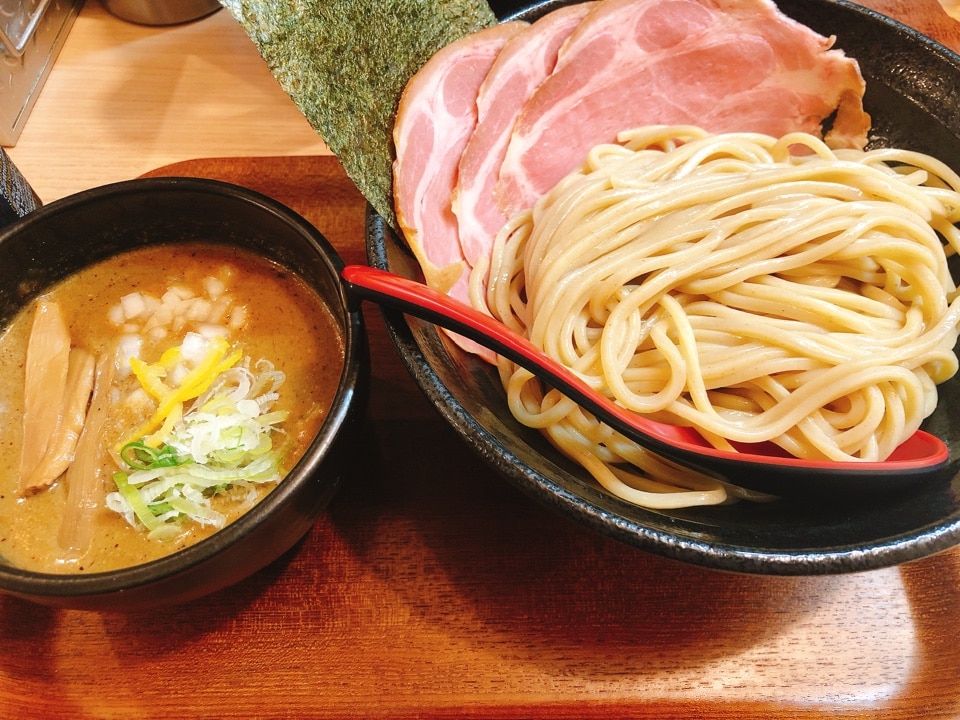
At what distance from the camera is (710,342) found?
1.39m

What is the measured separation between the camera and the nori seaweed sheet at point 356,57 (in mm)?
1268

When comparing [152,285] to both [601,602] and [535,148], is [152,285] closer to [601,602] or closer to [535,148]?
[535,148]

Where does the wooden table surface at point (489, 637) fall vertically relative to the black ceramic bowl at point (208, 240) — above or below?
below

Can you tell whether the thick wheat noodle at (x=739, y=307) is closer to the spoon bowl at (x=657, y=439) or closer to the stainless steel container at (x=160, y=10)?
the spoon bowl at (x=657, y=439)

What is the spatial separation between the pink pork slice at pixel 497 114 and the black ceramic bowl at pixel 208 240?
362 mm

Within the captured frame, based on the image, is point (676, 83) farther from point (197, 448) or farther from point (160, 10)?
point (160, 10)

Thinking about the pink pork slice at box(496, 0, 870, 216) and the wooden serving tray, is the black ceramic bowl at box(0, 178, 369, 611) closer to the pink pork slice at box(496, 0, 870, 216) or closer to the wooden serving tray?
the wooden serving tray

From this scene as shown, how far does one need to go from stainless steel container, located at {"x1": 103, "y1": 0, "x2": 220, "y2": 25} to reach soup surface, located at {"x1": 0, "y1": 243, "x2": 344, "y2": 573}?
5.00 feet

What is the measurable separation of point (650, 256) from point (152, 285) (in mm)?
1108

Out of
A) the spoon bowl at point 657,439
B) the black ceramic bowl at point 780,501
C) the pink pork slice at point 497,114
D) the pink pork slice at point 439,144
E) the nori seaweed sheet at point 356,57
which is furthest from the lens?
the pink pork slice at point 497,114

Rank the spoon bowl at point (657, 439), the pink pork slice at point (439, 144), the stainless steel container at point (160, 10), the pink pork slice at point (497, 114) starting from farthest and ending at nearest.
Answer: the stainless steel container at point (160, 10), the pink pork slice at point (497, 114), the pink pork slice at point (439, 144), the spoon bowl at point (657, 439)

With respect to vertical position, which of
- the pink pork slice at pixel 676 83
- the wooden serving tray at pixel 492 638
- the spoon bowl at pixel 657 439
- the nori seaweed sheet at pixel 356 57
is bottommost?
the wooden serving tray at pixel 492 638

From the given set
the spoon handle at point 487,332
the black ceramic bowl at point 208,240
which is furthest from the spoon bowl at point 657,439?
the black ceramic bowl at point 208,240

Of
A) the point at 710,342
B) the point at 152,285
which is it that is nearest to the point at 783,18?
the point at 710,342
